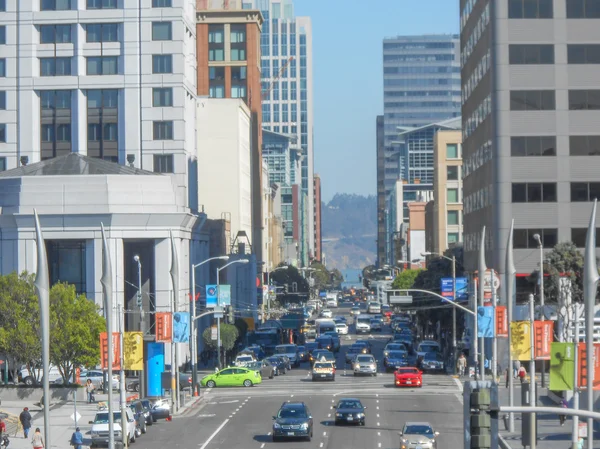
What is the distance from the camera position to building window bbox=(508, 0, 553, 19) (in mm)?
88938

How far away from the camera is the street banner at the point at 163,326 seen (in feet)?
213

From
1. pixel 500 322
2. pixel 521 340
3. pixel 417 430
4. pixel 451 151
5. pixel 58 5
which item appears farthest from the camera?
pixel 451 151

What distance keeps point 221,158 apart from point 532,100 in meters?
75.1

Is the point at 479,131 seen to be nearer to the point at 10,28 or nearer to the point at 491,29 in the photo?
the point at 491,29

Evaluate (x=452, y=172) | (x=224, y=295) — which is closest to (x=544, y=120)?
(x=224, y=295)

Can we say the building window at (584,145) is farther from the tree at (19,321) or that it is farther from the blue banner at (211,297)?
the tree at (19,321)

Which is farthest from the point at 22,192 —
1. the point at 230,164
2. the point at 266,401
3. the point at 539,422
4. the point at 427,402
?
the point at 230,164

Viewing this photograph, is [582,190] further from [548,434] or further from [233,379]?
[548,434]

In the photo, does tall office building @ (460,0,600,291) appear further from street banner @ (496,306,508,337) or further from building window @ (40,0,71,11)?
building window @ (40,0,71,11)

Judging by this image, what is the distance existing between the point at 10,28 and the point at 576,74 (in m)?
50.7

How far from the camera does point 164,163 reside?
111 metres

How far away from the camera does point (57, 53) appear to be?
112 meters

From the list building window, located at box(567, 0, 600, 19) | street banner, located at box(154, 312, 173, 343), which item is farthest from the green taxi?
building window, located at box(567, 0, 600, 19)

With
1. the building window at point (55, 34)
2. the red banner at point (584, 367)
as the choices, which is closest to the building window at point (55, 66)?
the building window at point (55, 34)
